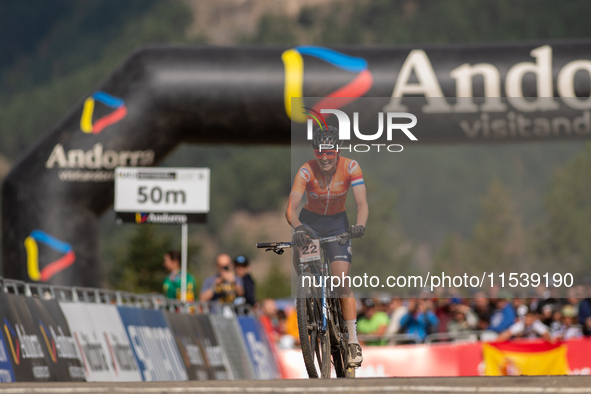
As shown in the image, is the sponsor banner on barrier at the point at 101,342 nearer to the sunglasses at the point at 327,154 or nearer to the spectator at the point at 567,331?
the sunglasses at the point at 327,154

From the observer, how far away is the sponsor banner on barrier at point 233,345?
9998mm

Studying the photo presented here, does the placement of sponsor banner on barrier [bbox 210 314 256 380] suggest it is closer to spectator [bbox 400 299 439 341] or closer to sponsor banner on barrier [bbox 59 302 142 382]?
sponsor banner on barrier [bbox 59 302 142 382]

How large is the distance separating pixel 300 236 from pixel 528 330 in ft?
26.6

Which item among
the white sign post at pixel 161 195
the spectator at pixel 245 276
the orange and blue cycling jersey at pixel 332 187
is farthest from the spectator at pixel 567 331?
the orange and blue cycling jersey at pixel 332 187

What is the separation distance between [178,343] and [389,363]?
16.4 feet

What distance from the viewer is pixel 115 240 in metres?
108

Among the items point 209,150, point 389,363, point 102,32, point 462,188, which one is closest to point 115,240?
point 209,150

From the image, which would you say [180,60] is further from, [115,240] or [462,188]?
[115,240]

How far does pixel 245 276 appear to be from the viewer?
37.4ft

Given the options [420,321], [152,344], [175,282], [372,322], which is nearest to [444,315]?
[420,321]

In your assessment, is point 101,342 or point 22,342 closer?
point 22,342

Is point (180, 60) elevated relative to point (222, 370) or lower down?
elevated

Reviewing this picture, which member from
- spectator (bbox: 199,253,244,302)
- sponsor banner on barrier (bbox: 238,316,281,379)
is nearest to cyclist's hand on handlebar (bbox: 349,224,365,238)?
spectator (bbox: 199,253,244,302)

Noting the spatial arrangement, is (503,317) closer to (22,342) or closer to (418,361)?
(418,361)
